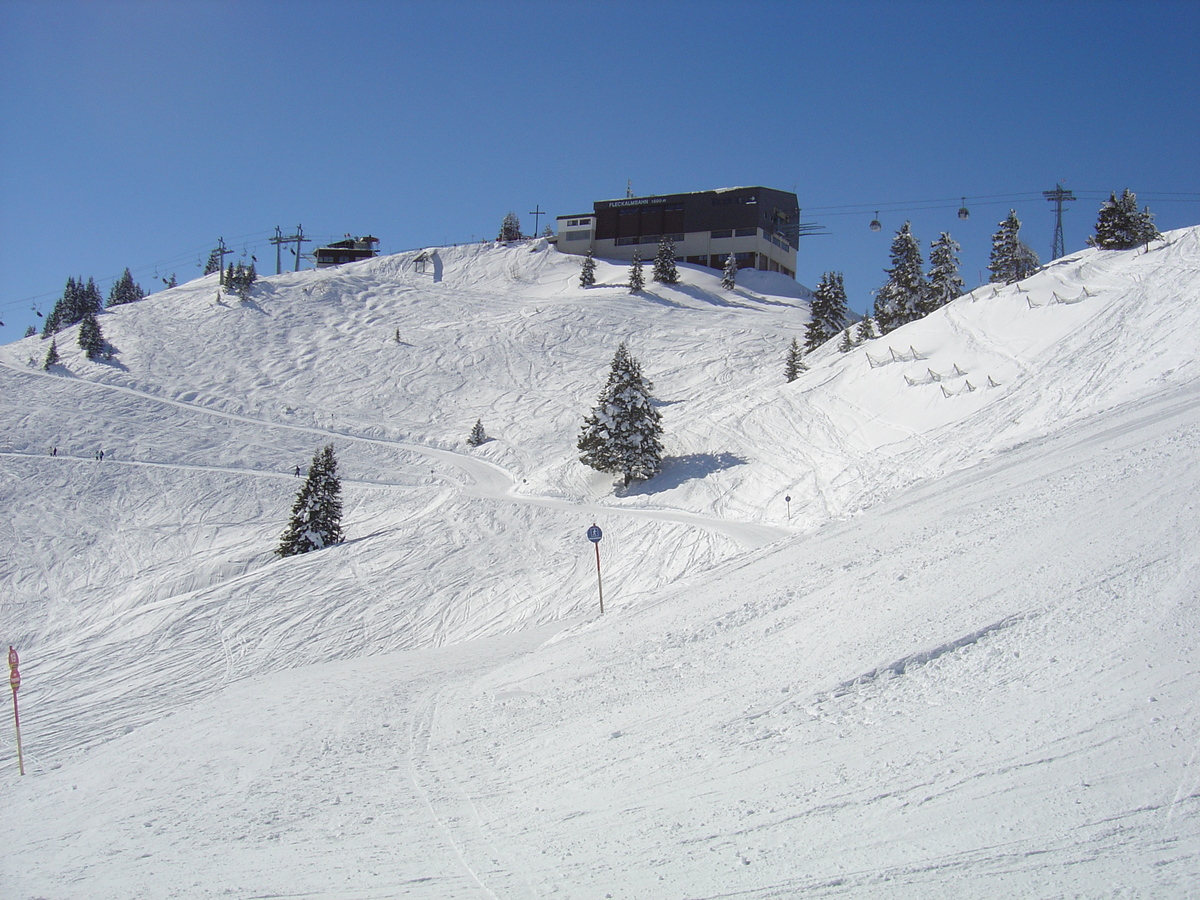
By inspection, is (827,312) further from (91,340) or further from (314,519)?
(91,340)

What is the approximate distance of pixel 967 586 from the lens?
1112 cm

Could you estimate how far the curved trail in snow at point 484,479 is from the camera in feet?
86.1

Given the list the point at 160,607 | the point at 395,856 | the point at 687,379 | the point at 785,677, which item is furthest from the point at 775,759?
the point at 687,379

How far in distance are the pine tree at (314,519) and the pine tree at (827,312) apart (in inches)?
1485

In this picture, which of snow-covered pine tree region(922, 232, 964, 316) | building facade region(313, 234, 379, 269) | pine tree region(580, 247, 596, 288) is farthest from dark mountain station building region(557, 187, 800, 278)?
snow-covered pine tree region(922, 232, 964, 316)

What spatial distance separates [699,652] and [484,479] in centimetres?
3167

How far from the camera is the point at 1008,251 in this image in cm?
5669

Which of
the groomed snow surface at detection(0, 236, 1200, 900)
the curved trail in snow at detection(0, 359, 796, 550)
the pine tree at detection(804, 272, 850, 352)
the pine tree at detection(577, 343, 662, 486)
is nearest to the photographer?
the groomed snow surface at detection(0, 236, 1200, 900)

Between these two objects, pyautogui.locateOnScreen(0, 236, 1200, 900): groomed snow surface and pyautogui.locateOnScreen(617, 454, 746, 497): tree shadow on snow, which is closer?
pyautogui.locateOnScreen(0, 236, 1200, 900): groomed snow surface

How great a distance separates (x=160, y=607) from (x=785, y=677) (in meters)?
21.1

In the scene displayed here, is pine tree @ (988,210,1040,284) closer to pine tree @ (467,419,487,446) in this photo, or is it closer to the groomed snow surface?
the groomed snow surface

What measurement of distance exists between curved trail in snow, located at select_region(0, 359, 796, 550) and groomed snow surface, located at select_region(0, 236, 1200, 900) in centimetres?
39

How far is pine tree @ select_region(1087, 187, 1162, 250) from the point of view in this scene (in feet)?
142

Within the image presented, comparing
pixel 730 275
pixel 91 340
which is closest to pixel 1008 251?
pixel 730 275
